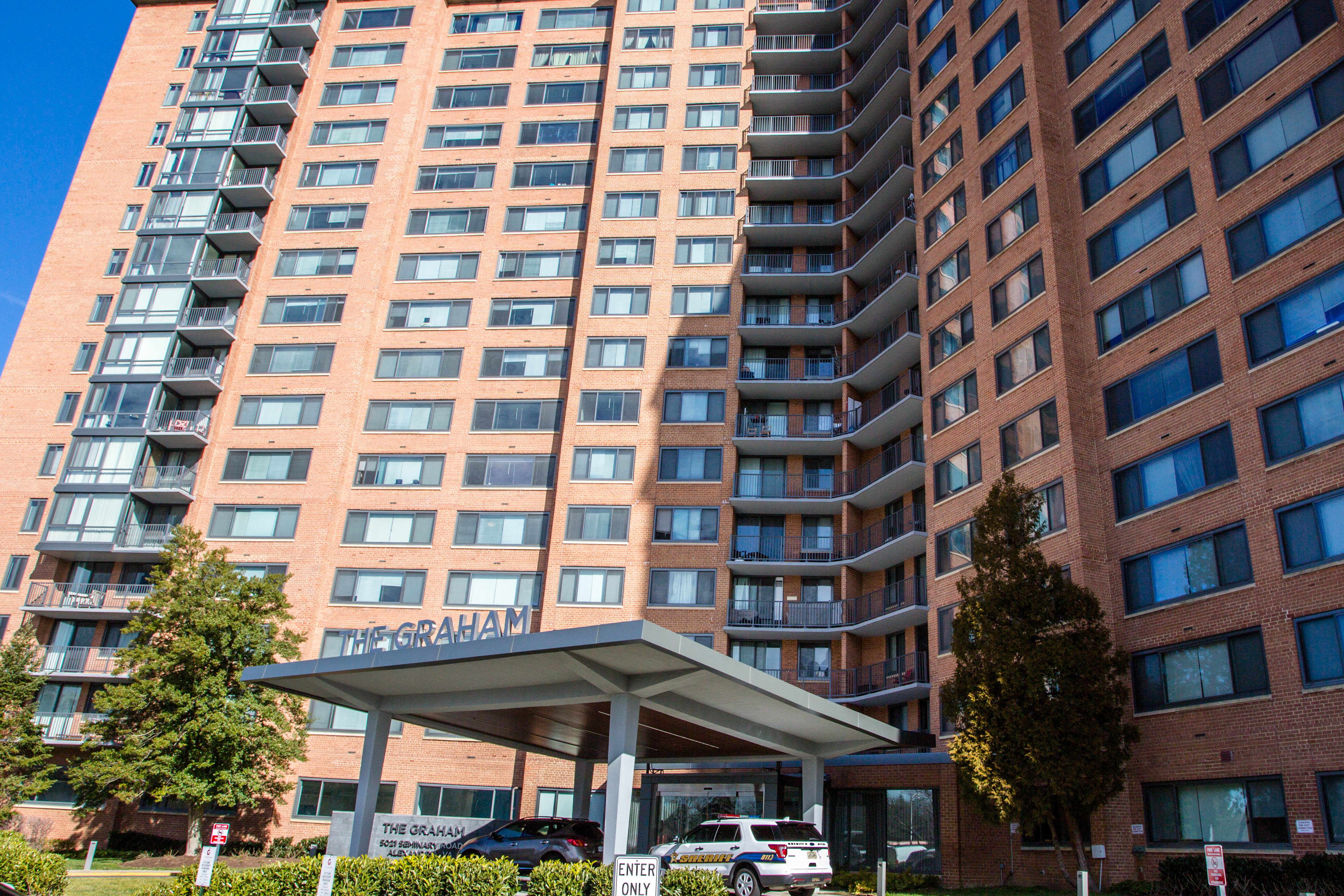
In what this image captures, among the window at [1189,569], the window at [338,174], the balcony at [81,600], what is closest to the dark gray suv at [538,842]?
the window at [1189,569]

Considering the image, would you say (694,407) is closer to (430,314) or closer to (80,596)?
(430,314)

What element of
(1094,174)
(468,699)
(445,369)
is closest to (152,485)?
(445,369)

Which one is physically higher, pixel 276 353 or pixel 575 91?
pixel 575 91

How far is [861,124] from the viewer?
2110 inches

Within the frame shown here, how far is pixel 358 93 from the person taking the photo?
60094mm

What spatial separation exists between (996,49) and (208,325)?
40530 millimetres

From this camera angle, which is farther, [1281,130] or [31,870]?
[1281,130]

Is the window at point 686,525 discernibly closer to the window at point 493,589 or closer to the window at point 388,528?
the window at point 493,589

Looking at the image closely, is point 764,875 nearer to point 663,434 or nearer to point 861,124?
point 663,434

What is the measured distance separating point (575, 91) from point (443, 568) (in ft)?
95.8

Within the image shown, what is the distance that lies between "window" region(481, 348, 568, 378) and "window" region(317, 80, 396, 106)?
18168 mm

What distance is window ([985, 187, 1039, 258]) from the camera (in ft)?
118

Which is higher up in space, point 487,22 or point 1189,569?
point 487,22

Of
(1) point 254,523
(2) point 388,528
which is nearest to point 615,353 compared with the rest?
(2) point 388,528
